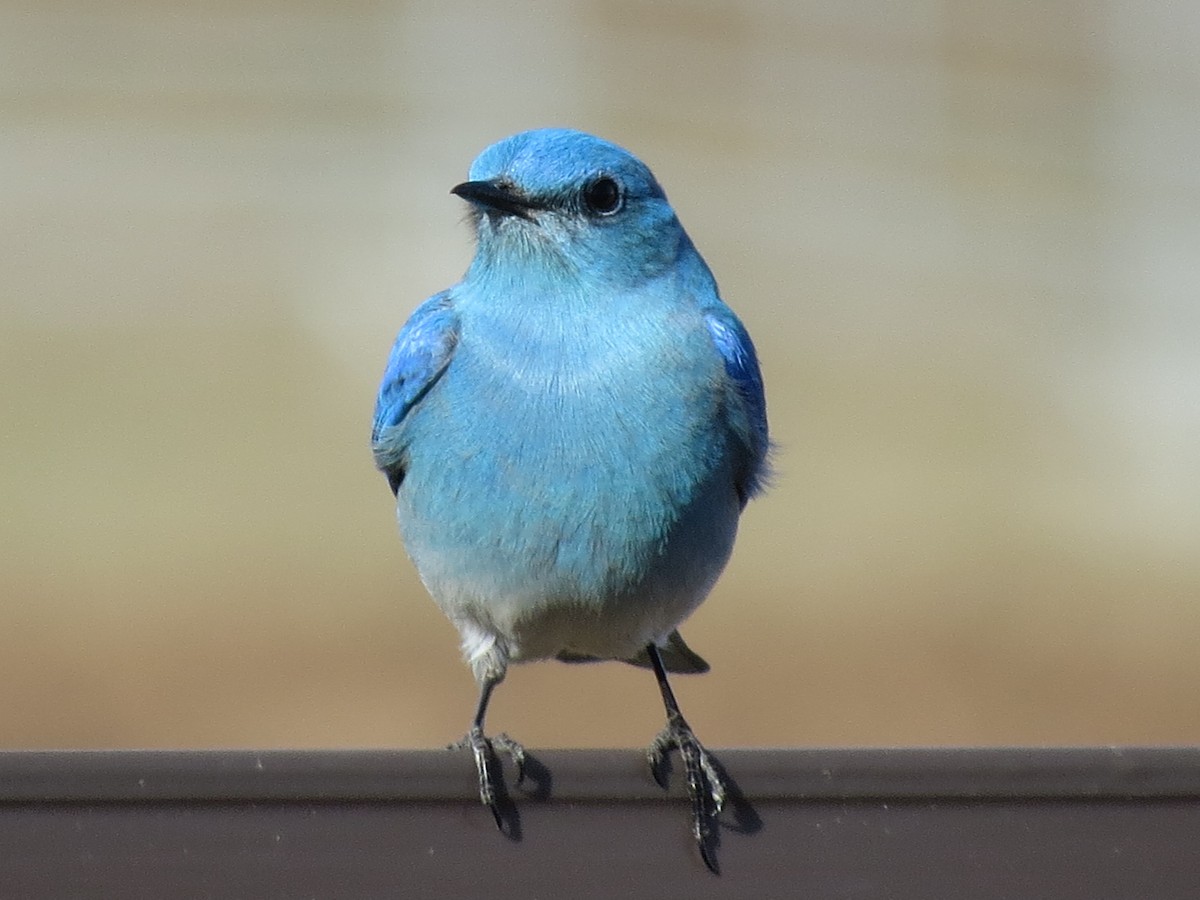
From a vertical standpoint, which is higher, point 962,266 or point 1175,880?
point 1175,880

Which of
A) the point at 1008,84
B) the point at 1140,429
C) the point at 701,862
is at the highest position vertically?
the point at 701,862

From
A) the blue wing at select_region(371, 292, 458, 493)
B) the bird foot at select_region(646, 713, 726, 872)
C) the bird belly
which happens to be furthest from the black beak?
the bird foot at select_region(646, 713, 726, 872)

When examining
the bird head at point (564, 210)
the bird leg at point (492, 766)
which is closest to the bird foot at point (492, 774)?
the bird leg at point (492, 766)

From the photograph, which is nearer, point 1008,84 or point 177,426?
point 177,426

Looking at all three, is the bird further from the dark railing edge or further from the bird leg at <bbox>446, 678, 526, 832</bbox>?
the dark railing edge

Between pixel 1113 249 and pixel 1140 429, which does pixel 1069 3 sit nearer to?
pixel 1113 249

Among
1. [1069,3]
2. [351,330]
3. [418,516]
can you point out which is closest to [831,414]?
[351,330]
